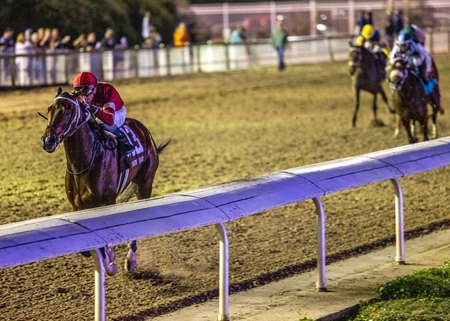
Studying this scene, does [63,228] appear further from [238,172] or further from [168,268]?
[238,172]

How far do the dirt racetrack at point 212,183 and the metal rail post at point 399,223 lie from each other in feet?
2.36

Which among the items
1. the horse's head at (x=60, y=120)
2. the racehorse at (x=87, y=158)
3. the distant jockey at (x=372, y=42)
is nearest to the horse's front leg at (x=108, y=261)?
the racehorse at (x=87, y=158)

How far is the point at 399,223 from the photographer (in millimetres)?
9008

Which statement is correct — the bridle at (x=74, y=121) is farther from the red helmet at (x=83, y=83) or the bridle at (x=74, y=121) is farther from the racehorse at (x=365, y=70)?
the racehorse at (x=365, y=70)

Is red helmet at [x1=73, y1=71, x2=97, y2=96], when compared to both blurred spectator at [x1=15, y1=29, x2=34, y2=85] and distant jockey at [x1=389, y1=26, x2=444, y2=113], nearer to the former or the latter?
distant jockey at [x1=389, y1=26, x2=444, y2=113]

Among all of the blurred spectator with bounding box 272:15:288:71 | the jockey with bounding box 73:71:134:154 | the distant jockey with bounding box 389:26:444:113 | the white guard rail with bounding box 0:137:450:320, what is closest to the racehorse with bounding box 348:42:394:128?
the distant jockey with bounding box 389:26:444:113

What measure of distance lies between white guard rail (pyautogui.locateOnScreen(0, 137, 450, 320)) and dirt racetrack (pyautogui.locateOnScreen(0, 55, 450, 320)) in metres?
0.90

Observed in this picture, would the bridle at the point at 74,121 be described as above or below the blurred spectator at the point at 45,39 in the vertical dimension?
above

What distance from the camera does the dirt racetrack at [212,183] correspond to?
852cm

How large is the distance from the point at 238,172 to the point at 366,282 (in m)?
6.53

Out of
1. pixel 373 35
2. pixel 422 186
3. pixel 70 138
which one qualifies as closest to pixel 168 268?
pixel 70 138

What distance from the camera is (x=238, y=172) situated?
14.9 m

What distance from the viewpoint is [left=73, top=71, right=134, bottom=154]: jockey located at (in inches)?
343

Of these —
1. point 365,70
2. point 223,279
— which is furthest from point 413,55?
point 223,279
